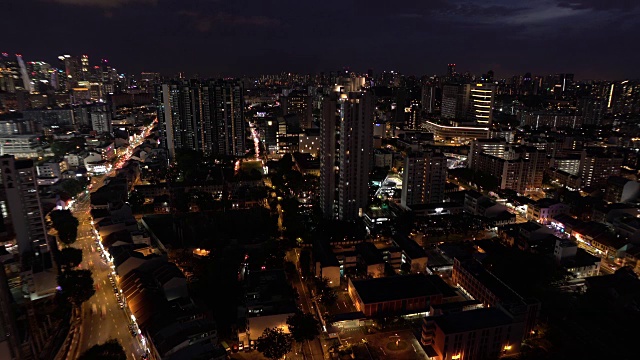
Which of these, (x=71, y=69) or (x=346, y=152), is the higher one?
(x=71, y=69)

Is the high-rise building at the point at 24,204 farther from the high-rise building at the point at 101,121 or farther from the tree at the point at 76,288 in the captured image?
the high-rise building at the point at 101,121

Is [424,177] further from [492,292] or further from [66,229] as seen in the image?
[66,229]

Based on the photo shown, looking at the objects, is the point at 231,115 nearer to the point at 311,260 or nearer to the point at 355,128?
the point at 355,128

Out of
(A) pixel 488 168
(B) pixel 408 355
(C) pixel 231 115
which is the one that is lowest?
(B) pixel 408 355

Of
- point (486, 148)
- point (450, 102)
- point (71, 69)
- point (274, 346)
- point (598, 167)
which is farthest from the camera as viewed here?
point (71, 69)

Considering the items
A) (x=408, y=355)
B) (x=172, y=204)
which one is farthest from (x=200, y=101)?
(x=408, y=355)

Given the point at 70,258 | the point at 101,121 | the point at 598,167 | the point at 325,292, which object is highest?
the point at 101,121

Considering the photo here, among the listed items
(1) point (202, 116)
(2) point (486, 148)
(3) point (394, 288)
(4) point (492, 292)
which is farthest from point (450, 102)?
(3) point (394, 288)

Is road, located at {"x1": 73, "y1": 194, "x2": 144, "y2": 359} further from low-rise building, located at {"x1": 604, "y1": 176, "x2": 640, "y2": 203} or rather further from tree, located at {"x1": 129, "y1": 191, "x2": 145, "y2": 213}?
low-rise building, located at {"x1": 604, "y1": 176, "x2": 640, "y2": 203}
